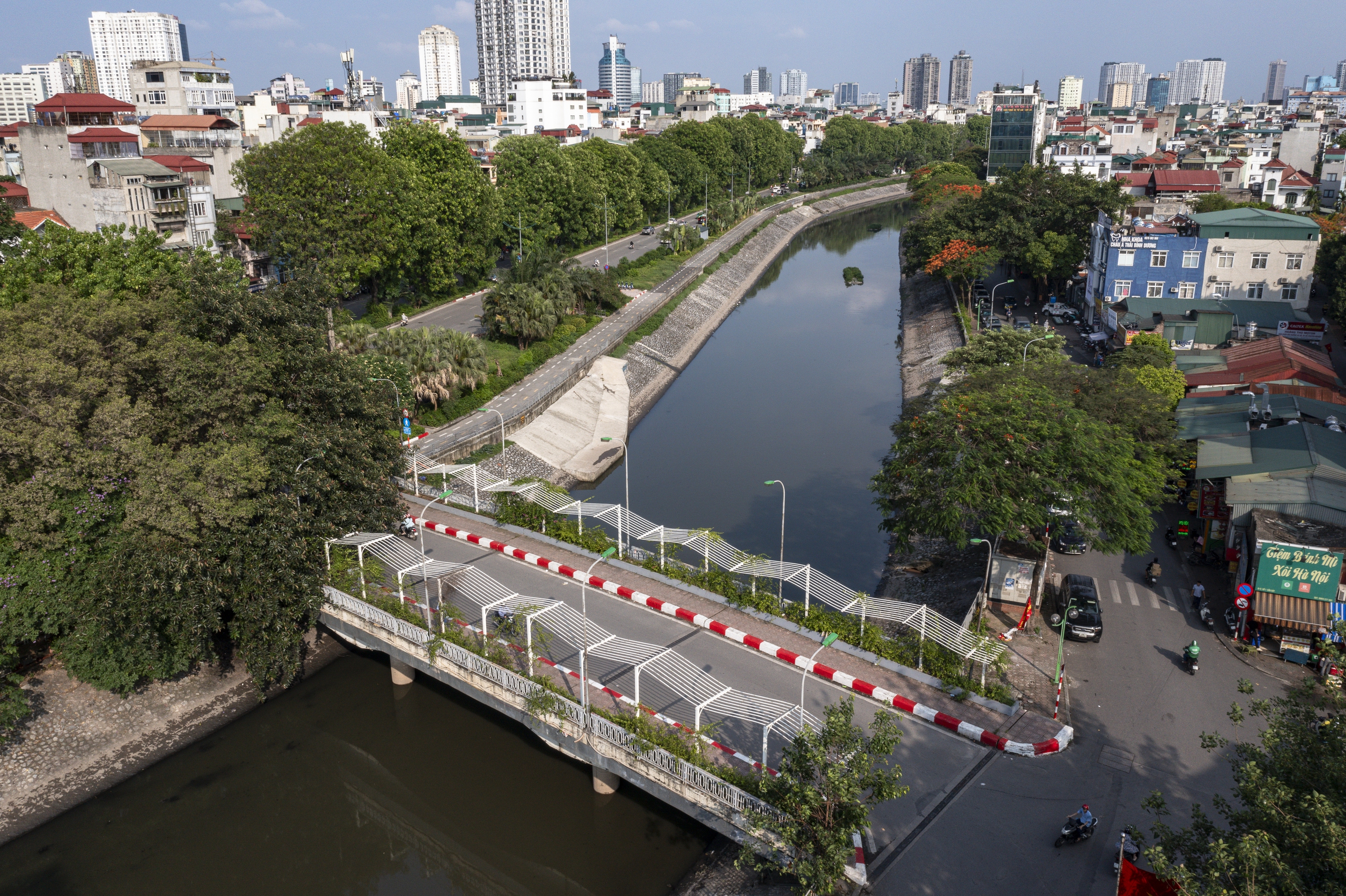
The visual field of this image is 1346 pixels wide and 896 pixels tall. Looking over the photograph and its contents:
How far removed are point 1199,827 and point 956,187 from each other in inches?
3649

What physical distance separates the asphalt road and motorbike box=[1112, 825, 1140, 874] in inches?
106

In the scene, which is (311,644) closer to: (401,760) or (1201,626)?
(401,760)

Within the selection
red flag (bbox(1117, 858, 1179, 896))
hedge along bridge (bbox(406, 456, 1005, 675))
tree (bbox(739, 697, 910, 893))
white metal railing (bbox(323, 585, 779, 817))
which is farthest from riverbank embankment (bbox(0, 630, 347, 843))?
red flag (bbox(1117, 858, 1179, 896))

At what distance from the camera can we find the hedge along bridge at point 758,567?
23250 millimetres

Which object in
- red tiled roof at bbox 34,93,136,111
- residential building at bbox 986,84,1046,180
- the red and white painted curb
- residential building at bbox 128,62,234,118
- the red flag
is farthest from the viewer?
residential building at bbox 986,84,1046,180

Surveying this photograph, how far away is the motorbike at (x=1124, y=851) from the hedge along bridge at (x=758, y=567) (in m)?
5.09

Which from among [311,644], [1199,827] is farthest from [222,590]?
[1199,827]

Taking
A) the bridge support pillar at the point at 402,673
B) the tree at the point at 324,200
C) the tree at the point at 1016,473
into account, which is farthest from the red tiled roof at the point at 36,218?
the tree at the point at 1016,473

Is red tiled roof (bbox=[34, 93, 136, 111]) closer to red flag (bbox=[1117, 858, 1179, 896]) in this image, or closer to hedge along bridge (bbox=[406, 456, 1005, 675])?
hedge along bridge (bbox=[406, 456, 1005, 675])

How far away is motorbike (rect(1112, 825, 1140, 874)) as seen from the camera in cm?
1780

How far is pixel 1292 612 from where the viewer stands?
1001 inches

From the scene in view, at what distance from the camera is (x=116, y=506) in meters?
26.1

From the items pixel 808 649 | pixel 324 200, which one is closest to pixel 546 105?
pixel 324 200

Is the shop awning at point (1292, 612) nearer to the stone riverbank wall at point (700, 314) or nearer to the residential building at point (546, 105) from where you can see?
the stone riverbank wall at point (700, 314)
